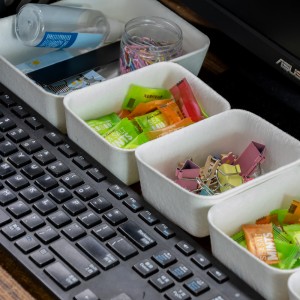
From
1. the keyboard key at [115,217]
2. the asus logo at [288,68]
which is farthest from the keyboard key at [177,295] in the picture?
the asus logo at [288,68]

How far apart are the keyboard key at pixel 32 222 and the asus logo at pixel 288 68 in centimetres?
33

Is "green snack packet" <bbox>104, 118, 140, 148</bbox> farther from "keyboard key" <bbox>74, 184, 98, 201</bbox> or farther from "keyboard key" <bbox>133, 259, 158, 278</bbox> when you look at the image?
"keyboard key" <bbox>133, 259, 158, 278</bbox>

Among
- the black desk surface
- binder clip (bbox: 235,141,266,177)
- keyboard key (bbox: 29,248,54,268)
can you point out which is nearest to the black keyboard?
keyboard key (bbox: 29,248,54,268)

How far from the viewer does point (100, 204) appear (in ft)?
3.43

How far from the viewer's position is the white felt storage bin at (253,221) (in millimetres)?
933

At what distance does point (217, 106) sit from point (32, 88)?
0.65 ft

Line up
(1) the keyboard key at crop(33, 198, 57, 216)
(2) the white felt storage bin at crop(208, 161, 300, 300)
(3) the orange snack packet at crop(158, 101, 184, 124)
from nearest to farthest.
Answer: (2) the white felt storage bin at crop(208, 161, 300, 300) < (1) the keyboard key at crop(33, 198, 57, 216) < (3) the orange snack packet at crop(158, 101, 184, 124)

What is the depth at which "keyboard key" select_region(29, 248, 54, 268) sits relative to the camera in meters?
0.97

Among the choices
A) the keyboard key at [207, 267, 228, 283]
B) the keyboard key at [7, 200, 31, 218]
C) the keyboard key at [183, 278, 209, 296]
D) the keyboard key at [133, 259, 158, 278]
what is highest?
the keyboard key at [207, 267, 228, 283]

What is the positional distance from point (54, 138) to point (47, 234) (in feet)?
0.52

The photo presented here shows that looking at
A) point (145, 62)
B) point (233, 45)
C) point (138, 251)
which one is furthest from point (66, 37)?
point (138, 251)

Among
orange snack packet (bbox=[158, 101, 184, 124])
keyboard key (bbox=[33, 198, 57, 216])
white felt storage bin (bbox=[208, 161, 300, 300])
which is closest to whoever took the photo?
white felt storage bin (bbox=[208, 161, 300, 300])

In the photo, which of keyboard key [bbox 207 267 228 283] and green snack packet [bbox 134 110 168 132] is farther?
green snack packet [bbox 134 110 168 132]

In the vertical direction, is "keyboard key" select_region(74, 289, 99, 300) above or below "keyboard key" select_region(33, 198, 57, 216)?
above
